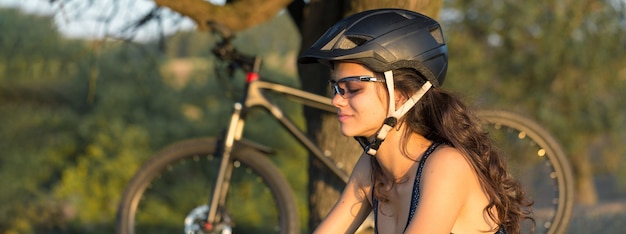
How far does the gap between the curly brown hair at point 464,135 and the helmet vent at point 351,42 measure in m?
0.13

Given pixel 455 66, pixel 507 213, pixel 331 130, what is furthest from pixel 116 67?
pixel 507 213

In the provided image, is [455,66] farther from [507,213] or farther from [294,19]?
[507,213]

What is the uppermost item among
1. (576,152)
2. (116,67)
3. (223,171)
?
(576,152)

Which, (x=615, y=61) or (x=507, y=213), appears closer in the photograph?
(x=507, y=213)

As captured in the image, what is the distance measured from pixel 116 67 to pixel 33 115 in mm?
1071

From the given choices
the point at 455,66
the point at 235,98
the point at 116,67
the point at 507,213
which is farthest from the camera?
the point at 455,66

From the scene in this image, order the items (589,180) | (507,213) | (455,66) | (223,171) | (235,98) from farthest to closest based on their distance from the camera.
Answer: (589,180) → (455,66) → (235,98) → (223,171) → (507,213)

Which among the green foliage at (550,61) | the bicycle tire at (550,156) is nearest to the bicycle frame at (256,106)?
the bicycle tire at (550,156)

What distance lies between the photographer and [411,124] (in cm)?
281

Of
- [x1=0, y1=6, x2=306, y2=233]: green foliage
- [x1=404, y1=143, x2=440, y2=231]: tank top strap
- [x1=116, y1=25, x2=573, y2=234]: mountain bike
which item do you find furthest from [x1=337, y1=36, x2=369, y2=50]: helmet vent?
[x1=0, y1=6, x2=306, y2=233]: green foliage

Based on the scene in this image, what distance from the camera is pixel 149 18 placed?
5086 millimetres

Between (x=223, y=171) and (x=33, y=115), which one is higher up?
(x=33, y=115)

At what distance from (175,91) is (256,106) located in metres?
6.13

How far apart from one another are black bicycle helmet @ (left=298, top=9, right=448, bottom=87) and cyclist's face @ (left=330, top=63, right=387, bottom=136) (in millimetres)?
38
